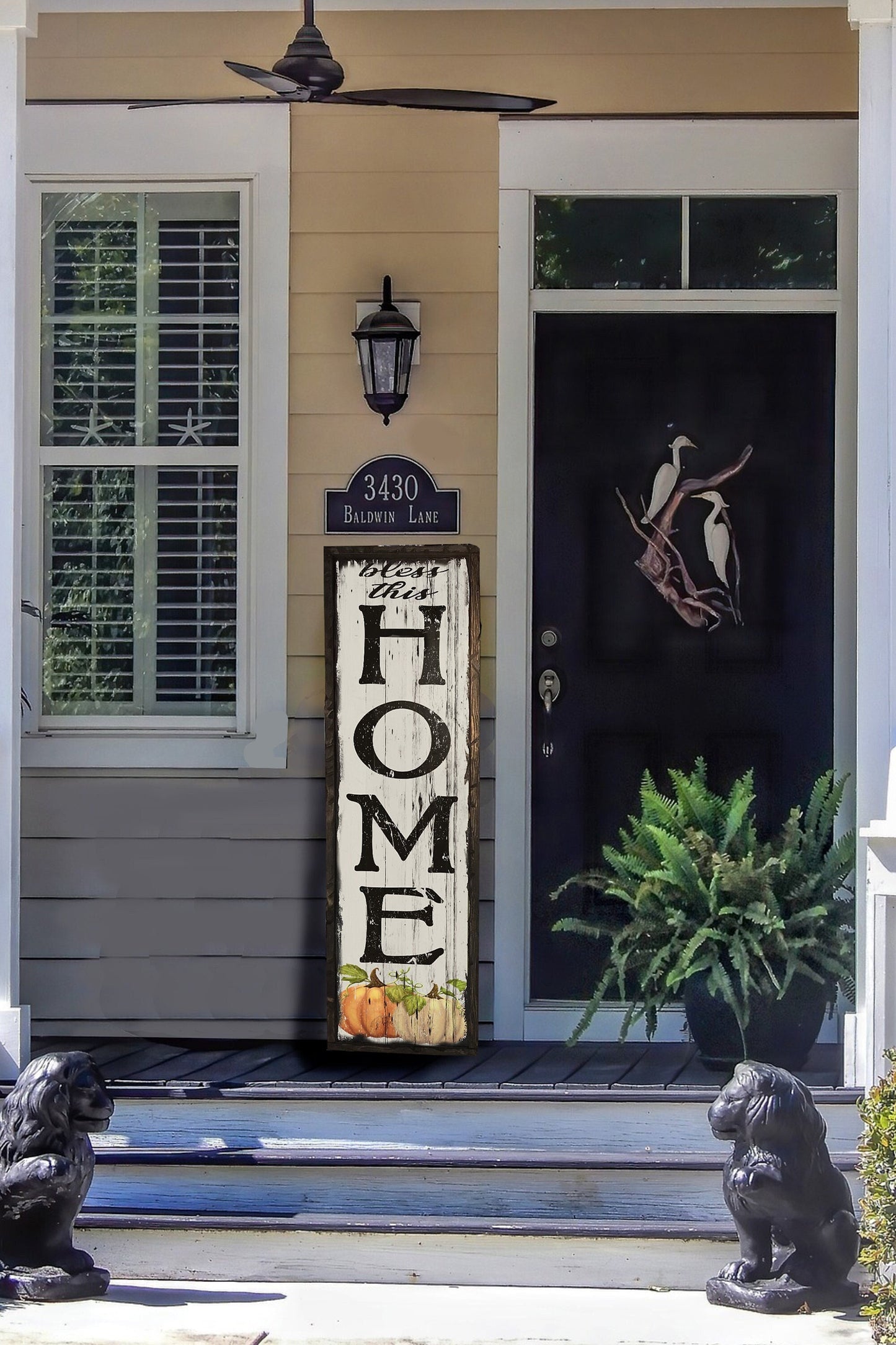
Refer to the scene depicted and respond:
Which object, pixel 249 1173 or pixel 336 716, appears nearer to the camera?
pixel 249 1173

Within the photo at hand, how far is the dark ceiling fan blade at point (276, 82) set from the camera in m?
3.75

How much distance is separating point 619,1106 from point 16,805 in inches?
64.1

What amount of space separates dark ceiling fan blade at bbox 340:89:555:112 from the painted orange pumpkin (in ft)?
7.60

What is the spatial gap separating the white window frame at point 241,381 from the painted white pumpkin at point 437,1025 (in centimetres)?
89

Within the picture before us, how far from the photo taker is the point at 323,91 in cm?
383

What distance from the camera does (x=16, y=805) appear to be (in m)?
3.86

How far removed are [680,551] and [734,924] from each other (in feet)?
4.28

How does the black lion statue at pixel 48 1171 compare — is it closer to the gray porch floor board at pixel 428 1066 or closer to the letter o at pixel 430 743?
the gray porch floor board at pixel 428 1066

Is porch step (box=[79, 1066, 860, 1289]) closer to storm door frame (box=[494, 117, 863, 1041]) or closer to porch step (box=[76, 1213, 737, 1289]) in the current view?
porch step (box=[76, 1213, 737, 1289])

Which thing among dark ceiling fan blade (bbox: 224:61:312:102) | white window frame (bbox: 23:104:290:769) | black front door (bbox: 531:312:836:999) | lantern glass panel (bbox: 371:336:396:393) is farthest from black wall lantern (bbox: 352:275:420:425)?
dark ceiling fan blade (bbox: 224:61:312:102)

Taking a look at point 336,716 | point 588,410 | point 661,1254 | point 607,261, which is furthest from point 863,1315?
point 607,261

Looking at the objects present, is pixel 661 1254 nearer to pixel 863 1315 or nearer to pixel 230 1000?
pixel 863 1315

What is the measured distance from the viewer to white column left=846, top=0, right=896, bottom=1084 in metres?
3.70

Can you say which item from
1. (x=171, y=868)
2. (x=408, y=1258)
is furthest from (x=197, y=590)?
(x=408, y=1258)
